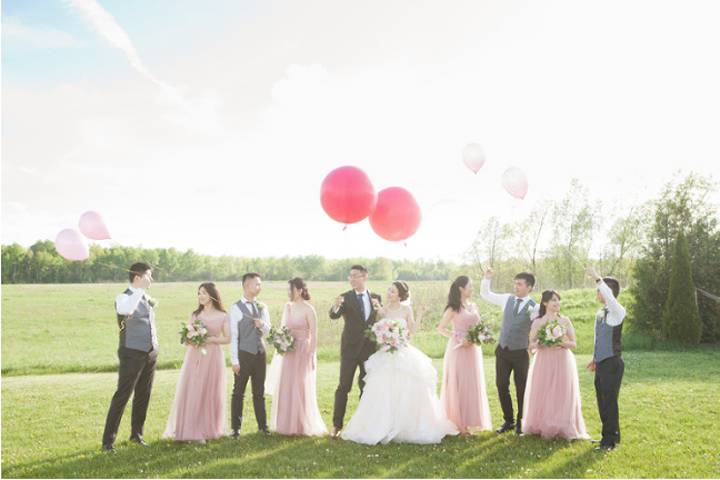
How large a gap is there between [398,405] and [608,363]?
2851 millimetres

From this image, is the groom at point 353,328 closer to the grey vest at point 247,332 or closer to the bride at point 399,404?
the bride at point 399,404

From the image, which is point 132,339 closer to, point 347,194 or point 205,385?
point 205,385

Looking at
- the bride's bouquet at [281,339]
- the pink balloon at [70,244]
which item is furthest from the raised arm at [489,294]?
the pink balloon at [70,244]

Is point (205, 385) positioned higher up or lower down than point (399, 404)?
higher up

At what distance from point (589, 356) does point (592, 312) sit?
7.98 meters

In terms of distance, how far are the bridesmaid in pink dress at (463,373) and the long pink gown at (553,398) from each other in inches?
26.6

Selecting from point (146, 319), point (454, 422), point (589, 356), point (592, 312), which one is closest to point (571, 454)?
point (454, 422)

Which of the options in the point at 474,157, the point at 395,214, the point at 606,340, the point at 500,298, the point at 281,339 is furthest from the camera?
the point at 474,157

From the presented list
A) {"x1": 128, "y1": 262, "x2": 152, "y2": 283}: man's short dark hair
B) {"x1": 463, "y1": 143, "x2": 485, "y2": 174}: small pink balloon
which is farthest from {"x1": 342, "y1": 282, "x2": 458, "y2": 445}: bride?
{"x1": 128, "y1": 262, "x2": 152, "y2": 283}: man's short dark hair

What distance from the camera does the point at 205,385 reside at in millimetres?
8633

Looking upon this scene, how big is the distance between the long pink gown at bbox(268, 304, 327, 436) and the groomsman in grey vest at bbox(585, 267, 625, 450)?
388 centimetres

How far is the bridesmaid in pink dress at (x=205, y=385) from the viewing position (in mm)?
8484

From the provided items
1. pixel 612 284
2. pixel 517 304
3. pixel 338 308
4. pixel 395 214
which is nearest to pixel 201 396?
pixel 338 308

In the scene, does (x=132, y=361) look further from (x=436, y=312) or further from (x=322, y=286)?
(x=322, y=286)
